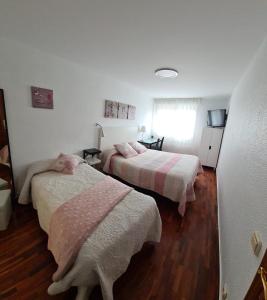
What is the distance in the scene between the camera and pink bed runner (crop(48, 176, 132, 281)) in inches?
43.1

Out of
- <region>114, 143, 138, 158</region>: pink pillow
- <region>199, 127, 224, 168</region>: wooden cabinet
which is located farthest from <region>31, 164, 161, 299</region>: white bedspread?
<region>199, 127, 224, 168</region>: wooden cabinet

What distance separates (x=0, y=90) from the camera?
1.86 m

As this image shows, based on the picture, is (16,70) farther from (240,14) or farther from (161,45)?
(240,14)

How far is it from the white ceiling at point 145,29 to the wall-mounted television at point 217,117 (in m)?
2.15

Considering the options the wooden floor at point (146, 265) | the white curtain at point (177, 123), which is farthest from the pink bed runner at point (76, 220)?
the white curtain at point (177, 123)

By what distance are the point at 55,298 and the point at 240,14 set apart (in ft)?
9.06

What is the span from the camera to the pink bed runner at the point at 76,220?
1.09 metres

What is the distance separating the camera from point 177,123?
17.2 feet

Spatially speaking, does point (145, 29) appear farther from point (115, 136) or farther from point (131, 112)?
point (131, 112)

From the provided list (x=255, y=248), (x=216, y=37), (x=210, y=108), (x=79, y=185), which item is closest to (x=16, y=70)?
(x=79, y=185)

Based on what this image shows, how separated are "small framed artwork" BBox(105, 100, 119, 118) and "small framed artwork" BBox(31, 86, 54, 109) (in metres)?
1.26

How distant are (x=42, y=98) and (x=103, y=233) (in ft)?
7.16

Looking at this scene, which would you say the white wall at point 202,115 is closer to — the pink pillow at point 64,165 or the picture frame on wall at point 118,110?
the picture frame on wall at point 118,110

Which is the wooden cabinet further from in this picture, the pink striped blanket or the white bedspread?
the white bedspread
